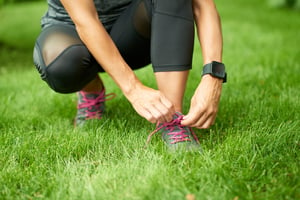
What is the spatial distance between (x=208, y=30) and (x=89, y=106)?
0.75m

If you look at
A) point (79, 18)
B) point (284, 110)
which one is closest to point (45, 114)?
point (79, 18)

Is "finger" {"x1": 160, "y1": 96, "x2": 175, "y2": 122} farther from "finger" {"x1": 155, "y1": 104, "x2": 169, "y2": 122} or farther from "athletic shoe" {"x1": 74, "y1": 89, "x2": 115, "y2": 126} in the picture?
"athletic shoe" {"x1": 74, "y1": 89, "x2": 115, "y2": 126}

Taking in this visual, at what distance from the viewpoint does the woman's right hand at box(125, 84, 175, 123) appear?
1.52 m

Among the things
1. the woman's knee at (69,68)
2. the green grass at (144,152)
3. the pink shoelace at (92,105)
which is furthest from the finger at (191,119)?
the pink shoelace at (92,105)

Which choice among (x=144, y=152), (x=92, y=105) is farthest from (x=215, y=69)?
(x=92, y=105)

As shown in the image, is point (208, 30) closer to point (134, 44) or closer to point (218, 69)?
point (218, 69)

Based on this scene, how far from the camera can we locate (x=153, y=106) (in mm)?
1525

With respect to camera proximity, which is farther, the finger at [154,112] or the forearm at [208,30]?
the forearm at [208,30]

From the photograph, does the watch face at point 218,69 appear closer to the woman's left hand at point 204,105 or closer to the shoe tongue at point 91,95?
the woman's left hand at point 204,105

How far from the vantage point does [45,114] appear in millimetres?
2361

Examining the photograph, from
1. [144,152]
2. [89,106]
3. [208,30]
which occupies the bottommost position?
[89,106]

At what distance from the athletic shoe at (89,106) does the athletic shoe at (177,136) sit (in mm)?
545

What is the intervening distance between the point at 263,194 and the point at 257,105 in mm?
923

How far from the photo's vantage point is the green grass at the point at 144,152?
52.8 inches
